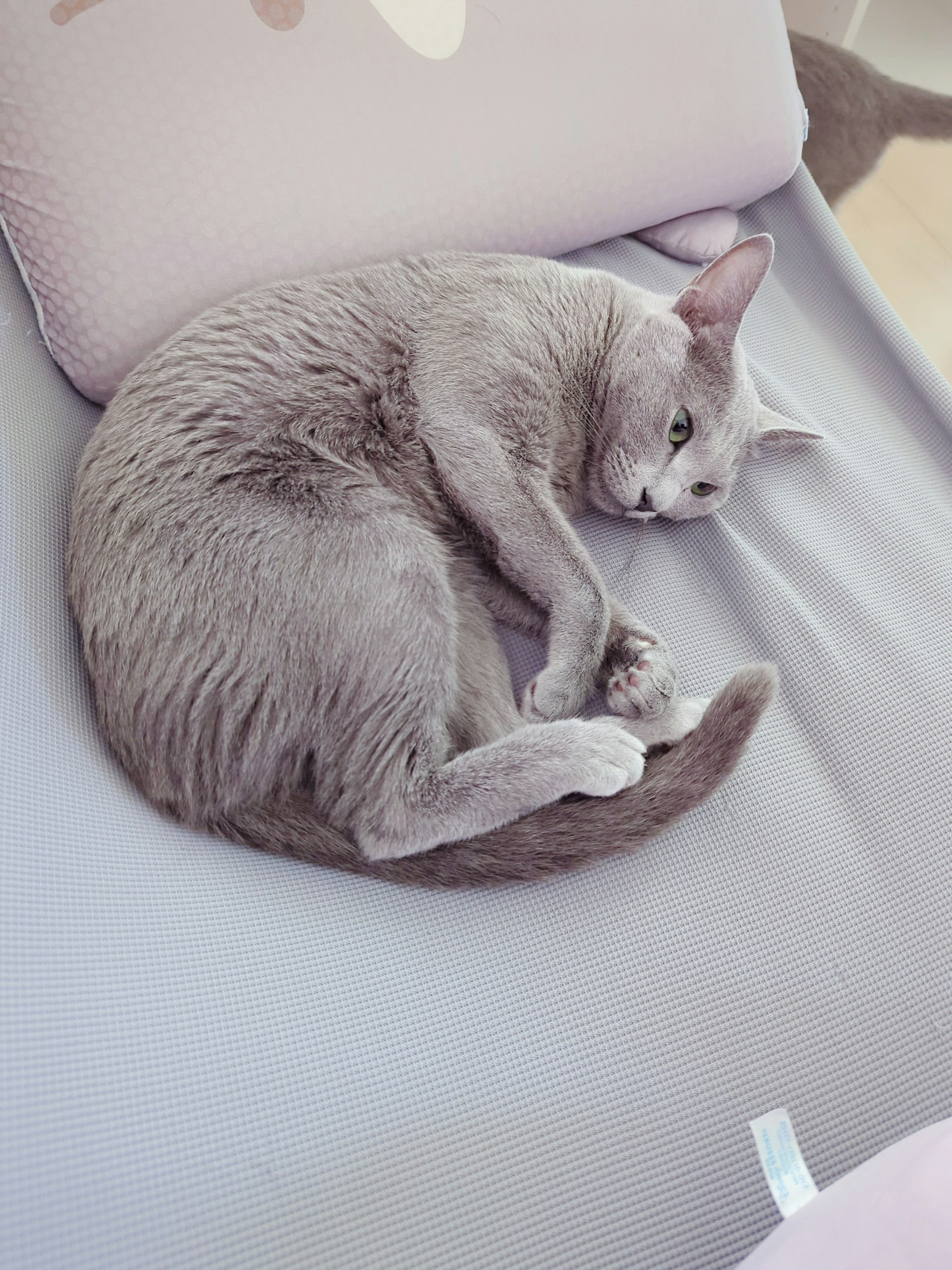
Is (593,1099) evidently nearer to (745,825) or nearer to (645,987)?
(645,987)

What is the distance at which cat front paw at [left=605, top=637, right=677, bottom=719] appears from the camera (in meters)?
1.06

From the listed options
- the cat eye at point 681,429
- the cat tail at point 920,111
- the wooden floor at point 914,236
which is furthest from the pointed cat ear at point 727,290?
the wooden floor at point 914,236

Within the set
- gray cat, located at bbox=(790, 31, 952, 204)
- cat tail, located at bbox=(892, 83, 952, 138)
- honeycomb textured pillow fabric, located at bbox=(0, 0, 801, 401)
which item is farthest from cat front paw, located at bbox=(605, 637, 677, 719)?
cat tail, located at bbox=(892, 83, 952, 138)

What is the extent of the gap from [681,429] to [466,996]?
2.70 feet

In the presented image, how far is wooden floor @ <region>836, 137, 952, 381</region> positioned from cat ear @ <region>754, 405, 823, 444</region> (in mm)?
980

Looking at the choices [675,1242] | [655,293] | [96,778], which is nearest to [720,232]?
[655,293]

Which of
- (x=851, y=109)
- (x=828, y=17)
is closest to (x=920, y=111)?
(x=851, y=109)

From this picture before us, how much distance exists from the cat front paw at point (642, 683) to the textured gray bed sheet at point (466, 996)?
9 cm

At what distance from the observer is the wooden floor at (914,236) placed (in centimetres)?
208

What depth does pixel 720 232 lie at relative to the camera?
5.09 feet

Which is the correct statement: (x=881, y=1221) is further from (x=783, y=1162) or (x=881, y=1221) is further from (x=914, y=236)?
(x=914, y=236)

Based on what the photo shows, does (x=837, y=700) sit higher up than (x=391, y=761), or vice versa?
(x=837, y=700)

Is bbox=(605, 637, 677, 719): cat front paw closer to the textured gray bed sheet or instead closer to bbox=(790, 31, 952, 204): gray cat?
the textured gray bed sheet

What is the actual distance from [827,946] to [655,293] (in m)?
1.07
